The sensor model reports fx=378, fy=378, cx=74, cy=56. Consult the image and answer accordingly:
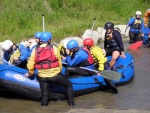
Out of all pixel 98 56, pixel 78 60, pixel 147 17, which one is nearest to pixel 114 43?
pixel 98 56

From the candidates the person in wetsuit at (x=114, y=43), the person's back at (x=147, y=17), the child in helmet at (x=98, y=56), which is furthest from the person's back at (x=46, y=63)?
the person's back at (x=147, y=17)

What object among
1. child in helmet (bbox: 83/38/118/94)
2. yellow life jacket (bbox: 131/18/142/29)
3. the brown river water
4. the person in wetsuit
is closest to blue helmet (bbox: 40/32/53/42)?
the brown river water

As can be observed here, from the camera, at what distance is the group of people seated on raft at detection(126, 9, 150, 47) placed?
1366cm

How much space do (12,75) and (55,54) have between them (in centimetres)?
101

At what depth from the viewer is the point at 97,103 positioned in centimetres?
744

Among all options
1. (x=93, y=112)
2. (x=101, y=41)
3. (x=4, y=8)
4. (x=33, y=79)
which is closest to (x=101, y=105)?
(x=93, y=112)

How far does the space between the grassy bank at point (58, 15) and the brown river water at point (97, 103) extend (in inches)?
195

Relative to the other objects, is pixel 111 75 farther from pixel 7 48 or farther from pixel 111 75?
pixel 7 48

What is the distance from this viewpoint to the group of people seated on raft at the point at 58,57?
683 centimetres

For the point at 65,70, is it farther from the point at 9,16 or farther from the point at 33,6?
the point at 33,6

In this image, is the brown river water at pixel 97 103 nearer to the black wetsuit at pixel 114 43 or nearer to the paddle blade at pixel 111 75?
the paddle blade at pixel 111 75

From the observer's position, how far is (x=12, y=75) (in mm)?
7238

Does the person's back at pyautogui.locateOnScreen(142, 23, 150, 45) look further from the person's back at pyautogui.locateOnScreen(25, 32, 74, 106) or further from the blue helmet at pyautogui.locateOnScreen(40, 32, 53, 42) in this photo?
the blue helmet at pyautogui.locateOnScreen(40, 32, 53, 42)

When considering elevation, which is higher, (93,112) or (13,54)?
(13,54)
